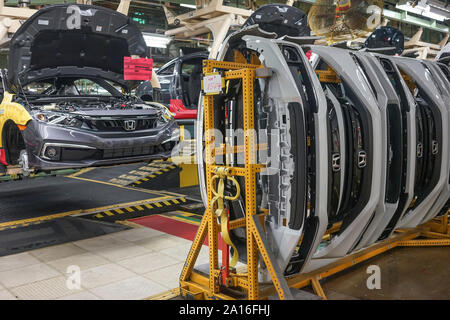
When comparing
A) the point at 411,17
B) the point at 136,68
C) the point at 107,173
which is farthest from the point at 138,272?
the point at 411,17

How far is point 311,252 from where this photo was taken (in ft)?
8.55

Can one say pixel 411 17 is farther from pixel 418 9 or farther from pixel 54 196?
pixel 54 196

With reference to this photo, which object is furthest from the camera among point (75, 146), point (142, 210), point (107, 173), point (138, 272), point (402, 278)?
point (107, 173)

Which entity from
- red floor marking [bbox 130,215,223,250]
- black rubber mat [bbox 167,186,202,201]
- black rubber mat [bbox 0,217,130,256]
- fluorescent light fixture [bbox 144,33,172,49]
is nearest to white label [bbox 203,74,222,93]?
red floor marking [bbox 130,215,223,250]

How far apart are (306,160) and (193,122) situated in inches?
234

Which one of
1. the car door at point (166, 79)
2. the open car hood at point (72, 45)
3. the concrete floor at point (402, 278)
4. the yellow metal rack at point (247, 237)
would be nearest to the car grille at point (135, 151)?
the open car hood at point (72, 45)

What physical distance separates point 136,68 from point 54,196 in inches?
96.5

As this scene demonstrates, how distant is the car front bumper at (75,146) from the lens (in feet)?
13.8

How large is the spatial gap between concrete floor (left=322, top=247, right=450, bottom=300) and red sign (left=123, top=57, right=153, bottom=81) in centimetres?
366

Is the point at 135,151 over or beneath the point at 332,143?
beneath

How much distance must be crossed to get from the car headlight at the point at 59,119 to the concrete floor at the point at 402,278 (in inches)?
116

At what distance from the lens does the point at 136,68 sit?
18.3 ft

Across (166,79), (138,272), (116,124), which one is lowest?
(138,272)

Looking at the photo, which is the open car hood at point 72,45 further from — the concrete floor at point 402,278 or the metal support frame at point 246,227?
the concrete floor at point 402,278
